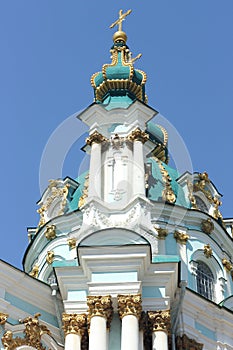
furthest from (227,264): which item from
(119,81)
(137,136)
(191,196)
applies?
(119,81)

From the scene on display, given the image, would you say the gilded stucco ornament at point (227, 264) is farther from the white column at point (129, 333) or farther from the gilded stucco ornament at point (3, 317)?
the gilded stucco ornament at point (3, 317)

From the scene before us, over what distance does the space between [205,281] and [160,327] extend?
5.56 m

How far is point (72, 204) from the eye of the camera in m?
24.0

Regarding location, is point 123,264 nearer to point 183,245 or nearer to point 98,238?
point 98,238

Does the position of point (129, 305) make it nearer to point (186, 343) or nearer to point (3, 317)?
point (186, 343)

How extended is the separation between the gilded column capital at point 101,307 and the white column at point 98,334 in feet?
0.29

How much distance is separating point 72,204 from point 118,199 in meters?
3.72

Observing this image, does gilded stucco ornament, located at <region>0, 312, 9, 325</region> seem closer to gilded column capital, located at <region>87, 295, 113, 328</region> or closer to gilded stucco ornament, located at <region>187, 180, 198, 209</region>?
gilded column capital, located at <region>87, 295, 113, 328</region>

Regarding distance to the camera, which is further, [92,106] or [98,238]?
[92,106]

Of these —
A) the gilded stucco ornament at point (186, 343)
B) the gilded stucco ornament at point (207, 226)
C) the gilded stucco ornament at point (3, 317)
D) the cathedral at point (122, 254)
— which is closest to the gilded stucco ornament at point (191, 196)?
the cathedral at point (122, 254)

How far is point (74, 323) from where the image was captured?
17828 millimetres

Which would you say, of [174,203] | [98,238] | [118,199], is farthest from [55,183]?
[98,238]

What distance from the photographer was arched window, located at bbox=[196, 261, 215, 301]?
2277 cm

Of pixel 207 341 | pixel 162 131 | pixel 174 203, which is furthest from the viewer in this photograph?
pixel 162 131
